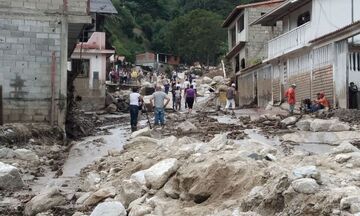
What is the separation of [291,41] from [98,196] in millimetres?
20375

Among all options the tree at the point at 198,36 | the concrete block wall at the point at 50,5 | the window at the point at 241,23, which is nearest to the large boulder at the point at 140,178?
the concrete block wall at the point at 50,5

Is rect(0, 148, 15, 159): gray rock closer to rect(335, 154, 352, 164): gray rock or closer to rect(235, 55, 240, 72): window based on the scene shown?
rect(335, 154, 352, 164): gray rock

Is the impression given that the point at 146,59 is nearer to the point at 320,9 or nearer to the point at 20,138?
the point at 320,9

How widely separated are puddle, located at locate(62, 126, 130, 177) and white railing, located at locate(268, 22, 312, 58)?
1093 centimetres

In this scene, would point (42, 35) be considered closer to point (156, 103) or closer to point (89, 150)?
point (156, 103)

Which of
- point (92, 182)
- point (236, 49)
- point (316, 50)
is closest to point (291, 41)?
point (316, 50)

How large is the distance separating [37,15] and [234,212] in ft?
44.3

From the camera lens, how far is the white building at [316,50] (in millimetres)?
20562

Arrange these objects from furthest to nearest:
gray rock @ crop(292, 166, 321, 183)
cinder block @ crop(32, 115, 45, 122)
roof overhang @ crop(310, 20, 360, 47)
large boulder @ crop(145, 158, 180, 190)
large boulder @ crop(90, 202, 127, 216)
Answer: roof overhang @ crop(310, 20, 360, 47) → cinder block @ crop(32, 115, 45, 122) → large boulder @ crop(145, 158, 180, 190) → large boulder @ crop(90, 202, 127, 216) → gray rock @ crop(292, 166, 321, 183)

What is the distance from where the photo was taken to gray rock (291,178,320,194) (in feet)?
19.2

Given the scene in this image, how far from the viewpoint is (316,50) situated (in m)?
23.1

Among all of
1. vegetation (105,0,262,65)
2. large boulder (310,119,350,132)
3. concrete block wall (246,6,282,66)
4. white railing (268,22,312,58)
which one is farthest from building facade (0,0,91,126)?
vegetation (105,0,262,65)

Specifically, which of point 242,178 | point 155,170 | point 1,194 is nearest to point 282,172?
point 242,178

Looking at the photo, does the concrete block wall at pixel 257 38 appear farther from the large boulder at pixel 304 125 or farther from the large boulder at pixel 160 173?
the large boulder at pixel 160 173
